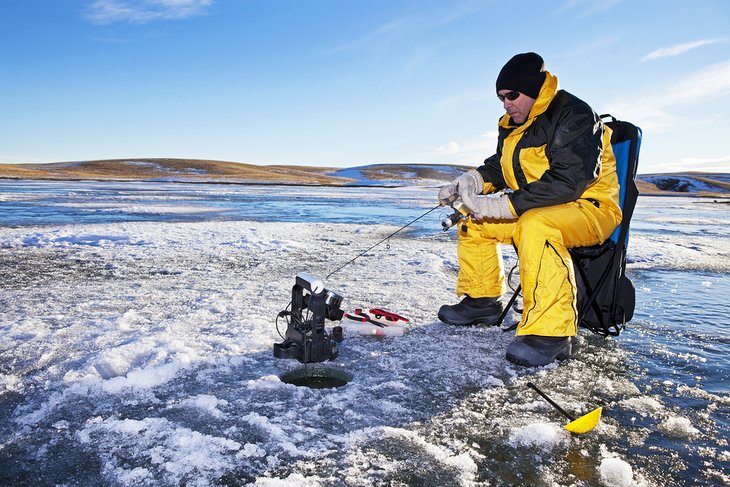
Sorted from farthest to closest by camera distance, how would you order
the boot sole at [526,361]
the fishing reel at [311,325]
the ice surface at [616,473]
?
1. the boot sole at [526,361]
2. the fishing reel at [311,325]
3. the ice surface at [616,473]

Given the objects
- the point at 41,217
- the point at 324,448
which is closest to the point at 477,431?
the point at 324,448

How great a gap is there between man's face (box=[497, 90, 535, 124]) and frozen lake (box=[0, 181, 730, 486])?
1355 millimetres

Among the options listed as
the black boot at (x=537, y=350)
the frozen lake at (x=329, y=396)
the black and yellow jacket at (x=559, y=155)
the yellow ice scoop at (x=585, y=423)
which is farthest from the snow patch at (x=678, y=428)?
the black and yellow jacket at (x=559, y=155)

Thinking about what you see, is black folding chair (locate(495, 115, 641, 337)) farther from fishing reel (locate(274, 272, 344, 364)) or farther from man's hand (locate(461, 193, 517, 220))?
fishing reel (locate(274, 272, 344, 364))

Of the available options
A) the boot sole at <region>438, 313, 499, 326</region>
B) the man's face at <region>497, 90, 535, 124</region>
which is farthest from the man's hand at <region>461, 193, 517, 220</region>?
the boot sole at <region>438, 313, 499, 326</region>

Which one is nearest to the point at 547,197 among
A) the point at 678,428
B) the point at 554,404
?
the point at 554,404

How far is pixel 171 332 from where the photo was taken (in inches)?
113

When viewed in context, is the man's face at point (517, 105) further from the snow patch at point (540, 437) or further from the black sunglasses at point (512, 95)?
the snow patch at point (540, 437)

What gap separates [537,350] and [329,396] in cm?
113

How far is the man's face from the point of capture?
2811 millimetres

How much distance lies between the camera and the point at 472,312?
10.7 ft

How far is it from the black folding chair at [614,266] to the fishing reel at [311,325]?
151 centimetres

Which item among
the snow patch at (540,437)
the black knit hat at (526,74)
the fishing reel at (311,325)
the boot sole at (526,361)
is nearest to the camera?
the snow patch at (540,437)

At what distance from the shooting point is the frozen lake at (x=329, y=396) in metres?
1.63
